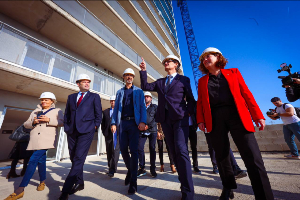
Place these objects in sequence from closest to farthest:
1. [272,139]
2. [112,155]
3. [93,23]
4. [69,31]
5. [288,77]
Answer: [288,77] → [112,155] → [272,139] → [69,31] → [93,23]

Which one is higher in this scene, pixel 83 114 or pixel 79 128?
pixel 83 114

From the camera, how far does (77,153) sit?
204cm

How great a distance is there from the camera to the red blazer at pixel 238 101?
1.35 metres

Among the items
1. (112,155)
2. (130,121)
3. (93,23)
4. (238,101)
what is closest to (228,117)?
(238,101)

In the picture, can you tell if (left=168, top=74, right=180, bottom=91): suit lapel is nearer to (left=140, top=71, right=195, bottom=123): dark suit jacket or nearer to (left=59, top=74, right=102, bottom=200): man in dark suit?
(left=140, top=71, right=195, bottom=123): dark suit jacket

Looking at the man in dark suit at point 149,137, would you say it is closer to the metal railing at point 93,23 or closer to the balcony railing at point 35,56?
the balcony railing at point 35,56

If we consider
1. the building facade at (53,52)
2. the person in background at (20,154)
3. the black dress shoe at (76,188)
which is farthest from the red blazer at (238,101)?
the building facade at (53,52)

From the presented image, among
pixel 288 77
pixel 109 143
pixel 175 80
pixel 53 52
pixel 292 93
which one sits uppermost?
pixel 53 52

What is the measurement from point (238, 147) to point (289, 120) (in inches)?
160

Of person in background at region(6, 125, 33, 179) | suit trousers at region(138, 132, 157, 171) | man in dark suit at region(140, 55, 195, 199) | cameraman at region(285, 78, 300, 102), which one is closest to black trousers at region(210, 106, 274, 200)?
man in dark suit at region(140, 55, 195, 199)

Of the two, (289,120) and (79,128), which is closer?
(79,128)

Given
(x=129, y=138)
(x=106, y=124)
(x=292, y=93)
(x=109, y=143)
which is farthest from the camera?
(x=106, y=124)

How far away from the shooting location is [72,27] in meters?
6.62

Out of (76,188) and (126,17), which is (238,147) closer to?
(76,188)
